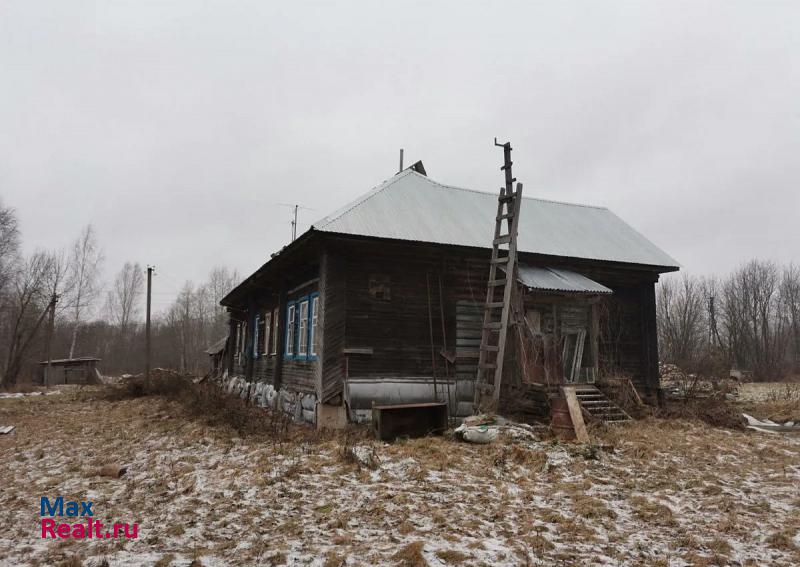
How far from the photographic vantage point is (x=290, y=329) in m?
14.5

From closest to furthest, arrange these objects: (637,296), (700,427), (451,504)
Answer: (451,504), (700,427), (637,296)

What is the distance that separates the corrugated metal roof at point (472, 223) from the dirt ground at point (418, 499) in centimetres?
470

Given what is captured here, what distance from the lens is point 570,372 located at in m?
13.0

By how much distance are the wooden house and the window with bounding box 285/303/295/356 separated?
57 millimetres

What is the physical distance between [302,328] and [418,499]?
26.7 feet

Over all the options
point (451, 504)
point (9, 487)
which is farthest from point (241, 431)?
point (451, 504)

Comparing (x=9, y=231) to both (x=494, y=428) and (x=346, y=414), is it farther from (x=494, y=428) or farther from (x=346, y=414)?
(x=494, y=428)

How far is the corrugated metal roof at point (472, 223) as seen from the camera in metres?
11.8

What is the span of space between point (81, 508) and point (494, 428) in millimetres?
6151

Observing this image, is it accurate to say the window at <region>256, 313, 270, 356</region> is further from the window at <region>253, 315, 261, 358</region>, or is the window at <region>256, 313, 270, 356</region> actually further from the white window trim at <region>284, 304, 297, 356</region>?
the white window trim at <region>284, 304, 297, 356</region>

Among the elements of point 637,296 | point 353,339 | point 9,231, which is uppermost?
point 9,231

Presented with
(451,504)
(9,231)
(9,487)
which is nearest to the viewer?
(451,504)

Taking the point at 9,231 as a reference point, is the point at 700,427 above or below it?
below

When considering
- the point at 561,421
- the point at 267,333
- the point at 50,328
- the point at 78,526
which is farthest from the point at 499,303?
the point at 50,328
